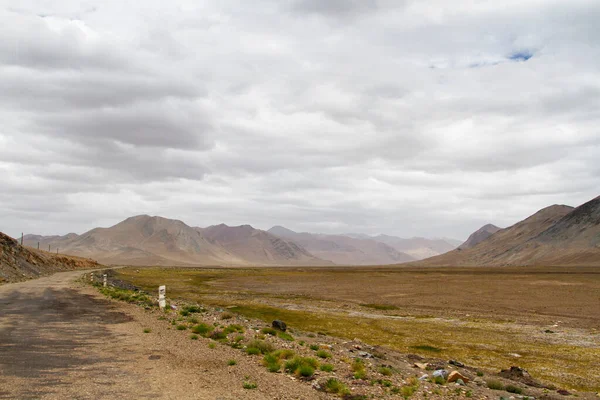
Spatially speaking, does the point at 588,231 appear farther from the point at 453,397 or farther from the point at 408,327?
the point at 453,397

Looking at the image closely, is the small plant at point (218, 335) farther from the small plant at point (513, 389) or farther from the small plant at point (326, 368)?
the small plant at point (513, 389)

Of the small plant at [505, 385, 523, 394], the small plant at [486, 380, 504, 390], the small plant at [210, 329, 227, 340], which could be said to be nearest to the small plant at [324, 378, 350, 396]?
the small plant at [486, 380, 504, 390]

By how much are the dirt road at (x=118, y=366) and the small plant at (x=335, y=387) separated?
0.48 m

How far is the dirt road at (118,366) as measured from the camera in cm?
938

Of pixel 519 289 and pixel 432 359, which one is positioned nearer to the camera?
pixel 432 359

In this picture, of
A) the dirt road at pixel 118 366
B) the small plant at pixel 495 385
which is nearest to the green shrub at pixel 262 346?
the dirt road at pixel 118 366

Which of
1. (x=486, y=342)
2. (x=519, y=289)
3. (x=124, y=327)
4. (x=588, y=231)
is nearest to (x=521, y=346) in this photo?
Answer: (x=486, y=342)

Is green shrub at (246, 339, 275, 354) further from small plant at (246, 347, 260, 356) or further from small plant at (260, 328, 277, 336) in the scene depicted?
small plant at (260, 328, 277, 336)

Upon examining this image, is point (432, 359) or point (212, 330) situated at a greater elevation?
point (212, 330)

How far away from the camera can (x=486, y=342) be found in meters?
23.4

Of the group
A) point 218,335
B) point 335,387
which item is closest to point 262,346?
point 218,335

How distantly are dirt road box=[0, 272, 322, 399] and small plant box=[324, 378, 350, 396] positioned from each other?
48 centimetres

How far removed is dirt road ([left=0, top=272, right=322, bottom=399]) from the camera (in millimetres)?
9383

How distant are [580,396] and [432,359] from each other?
539 centimetres
